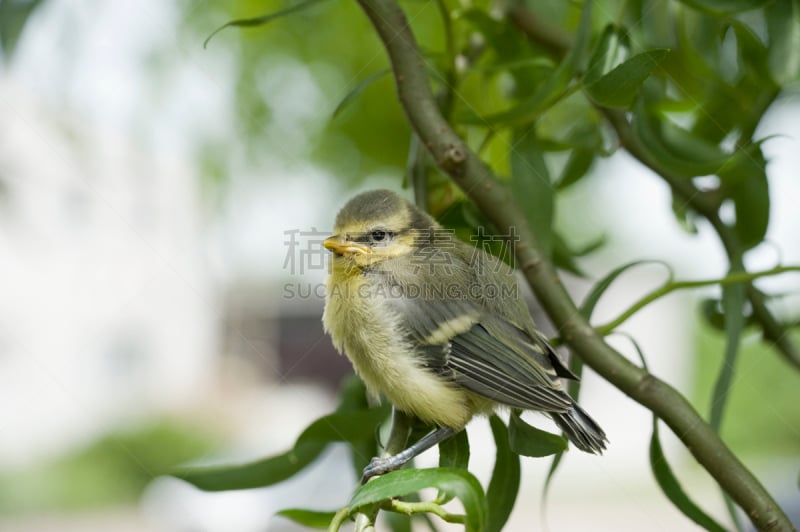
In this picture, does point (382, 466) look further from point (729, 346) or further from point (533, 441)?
point (729, 346)

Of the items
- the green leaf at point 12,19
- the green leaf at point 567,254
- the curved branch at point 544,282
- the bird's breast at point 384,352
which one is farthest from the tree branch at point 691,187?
the green leaf at point 12,19

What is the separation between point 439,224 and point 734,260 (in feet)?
1.08

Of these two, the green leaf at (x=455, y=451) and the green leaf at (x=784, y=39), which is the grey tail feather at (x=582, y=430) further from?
the green leaf at (x=784, y=39)

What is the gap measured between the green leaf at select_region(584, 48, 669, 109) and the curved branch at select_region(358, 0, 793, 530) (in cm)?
13

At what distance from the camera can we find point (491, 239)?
34.7 inches

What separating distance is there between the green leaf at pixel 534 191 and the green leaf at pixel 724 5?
215mm

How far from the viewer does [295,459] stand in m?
0.83

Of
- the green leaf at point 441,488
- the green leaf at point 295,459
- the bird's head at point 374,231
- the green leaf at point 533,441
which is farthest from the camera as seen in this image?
the bird's head at point 374,231

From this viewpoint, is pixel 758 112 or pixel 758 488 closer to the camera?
pixel 758 488

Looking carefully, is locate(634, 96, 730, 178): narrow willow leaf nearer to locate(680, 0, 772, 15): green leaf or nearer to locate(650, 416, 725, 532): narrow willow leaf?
locate(680, 0, 772, 15): green leaf

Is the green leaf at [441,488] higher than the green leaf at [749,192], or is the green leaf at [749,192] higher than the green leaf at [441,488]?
the green leaf at [749,192]

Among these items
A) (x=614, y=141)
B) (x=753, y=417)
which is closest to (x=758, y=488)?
(x=614, y=141)

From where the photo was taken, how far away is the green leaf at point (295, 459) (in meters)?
0.81

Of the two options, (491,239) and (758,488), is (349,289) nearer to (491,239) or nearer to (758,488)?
(491,239)
